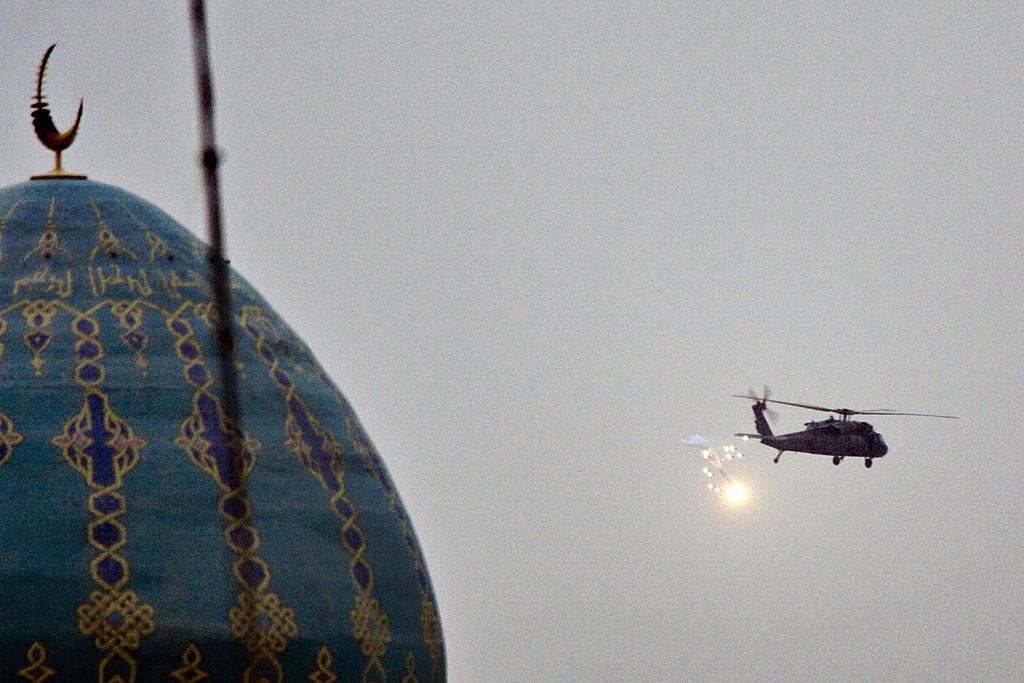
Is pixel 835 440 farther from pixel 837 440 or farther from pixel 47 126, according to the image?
pixel 47 126

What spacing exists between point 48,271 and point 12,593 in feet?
9.58

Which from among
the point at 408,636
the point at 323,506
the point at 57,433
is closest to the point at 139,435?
the point at 57,433

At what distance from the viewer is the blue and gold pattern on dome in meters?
12.6

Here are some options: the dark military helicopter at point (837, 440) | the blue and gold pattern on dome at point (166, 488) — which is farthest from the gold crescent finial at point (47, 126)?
the dark military helicopter at point (837, 440)

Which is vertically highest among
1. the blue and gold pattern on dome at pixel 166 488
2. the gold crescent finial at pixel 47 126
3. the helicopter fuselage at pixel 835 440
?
the helicopter fuselage at pixel 835 440

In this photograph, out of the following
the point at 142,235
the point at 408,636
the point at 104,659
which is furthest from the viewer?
the point at 142,235

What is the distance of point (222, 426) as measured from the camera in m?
13.8

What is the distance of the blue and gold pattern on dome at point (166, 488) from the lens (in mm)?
12562

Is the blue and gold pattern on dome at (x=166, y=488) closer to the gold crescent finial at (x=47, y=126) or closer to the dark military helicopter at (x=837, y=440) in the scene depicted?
the gold crescent finial at (x=47, y=126)

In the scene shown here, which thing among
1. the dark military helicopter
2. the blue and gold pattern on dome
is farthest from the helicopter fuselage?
the blue and gold pattern on dome

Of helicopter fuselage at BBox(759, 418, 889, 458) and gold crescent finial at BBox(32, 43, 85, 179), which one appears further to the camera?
helicopter fuselage at BBox(759, 418, 889, 458)

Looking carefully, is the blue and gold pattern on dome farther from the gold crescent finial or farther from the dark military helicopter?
the dark military helicopter

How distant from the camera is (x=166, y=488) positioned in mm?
13188

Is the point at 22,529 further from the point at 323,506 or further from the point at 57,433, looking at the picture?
the point at 323,506
